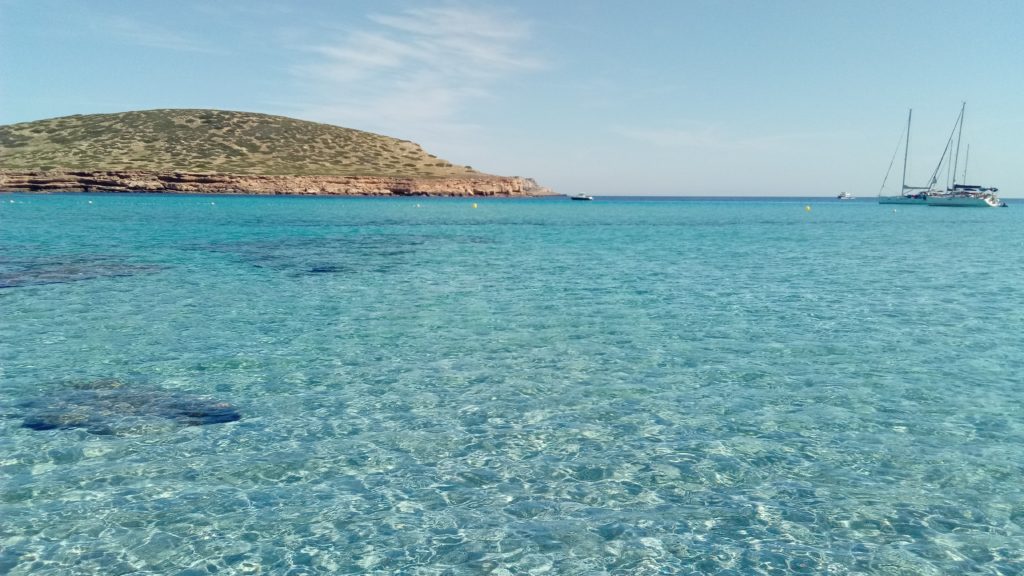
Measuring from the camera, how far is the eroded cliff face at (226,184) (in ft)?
459

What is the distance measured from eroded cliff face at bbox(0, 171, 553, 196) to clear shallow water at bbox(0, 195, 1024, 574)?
13839 cm

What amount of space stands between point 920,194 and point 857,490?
192524 mm

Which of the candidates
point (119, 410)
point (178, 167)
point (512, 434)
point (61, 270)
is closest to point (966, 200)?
point (61, 270)

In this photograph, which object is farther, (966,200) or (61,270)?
(966,200)

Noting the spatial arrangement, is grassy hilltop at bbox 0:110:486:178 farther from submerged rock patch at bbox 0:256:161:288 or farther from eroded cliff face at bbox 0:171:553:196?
submerged rock patch at bbox 0:256:161:288

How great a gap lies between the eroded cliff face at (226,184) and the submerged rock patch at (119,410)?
508ft

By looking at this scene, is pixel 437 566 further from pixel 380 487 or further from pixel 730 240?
pixel 730 240

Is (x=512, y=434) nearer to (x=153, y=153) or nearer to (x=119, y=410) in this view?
(x=119, y=410)

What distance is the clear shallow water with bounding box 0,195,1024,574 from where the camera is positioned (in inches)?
301

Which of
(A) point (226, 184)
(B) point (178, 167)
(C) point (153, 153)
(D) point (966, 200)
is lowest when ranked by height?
(D) point (966, 200)

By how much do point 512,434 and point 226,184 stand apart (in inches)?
6437

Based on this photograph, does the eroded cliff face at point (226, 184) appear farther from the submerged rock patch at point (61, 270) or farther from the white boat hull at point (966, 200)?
the submerged rock patch at point (61, 270)

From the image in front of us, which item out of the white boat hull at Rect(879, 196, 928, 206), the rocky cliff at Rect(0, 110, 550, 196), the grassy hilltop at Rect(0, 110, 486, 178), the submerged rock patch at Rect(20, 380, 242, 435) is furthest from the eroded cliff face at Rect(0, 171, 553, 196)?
the submerged rock patch at Rect(20, 380, 242, 435)

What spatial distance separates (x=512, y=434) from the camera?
11.1 m
